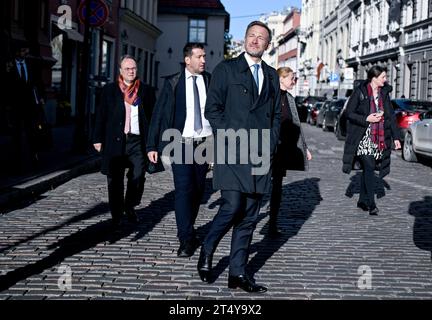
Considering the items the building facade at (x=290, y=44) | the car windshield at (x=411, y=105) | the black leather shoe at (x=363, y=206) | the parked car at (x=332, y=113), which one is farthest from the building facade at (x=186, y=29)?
the black leather shoe at (x=363, y=206)

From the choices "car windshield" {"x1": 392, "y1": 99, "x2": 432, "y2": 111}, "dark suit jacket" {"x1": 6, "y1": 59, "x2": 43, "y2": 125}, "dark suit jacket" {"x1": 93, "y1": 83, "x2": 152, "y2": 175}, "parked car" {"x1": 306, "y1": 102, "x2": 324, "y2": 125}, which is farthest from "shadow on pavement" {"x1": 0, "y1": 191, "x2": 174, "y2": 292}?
"parked car" {"x1": 306, "y1": 102, "x2": 324, "y2": 125}

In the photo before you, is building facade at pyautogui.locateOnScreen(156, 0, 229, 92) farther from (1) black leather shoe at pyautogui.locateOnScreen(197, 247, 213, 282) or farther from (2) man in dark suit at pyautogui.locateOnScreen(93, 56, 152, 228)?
(1) black leather shoe at pyautogui.locateOnScreen(197, 247, 213, 282)

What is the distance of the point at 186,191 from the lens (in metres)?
6.12

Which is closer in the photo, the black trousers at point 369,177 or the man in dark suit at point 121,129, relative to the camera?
the man in dark suit at point 121,129

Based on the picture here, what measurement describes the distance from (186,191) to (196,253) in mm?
566

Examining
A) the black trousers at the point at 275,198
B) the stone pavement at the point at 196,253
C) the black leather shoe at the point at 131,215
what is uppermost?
the black trousers at the point at 275,198

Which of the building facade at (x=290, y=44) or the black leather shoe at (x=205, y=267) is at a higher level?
the building facade at (x=290, y=44)

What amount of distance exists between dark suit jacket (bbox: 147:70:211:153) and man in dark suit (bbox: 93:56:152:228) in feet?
2.95

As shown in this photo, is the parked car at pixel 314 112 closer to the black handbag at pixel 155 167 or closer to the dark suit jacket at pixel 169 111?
the black handbag at pixel 155 167

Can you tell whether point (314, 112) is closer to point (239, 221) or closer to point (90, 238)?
point (90, 238)

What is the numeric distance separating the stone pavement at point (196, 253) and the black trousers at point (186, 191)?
252mm

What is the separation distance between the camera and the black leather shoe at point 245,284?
491cm

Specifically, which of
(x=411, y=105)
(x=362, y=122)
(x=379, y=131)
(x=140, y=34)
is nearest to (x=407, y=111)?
(x=411, y=105)
